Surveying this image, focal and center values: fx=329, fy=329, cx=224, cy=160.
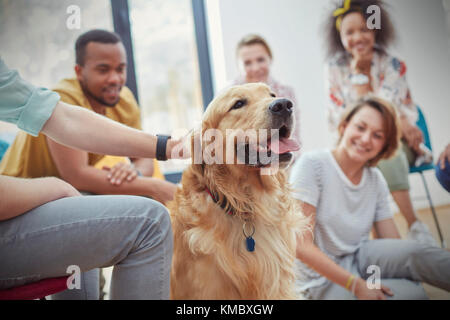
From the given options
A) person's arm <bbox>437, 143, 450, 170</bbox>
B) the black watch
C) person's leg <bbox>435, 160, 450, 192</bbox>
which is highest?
the black watch

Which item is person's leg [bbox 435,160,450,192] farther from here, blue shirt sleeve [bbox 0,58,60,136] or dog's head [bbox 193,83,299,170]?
blue shirt sleeve [bbox 0,58,60,136]

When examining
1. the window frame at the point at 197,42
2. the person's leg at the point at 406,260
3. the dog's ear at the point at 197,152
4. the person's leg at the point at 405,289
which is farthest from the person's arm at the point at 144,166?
the person's leg at the point at 405,289

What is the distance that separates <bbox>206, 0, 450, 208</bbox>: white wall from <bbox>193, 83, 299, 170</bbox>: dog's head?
0.73 meters

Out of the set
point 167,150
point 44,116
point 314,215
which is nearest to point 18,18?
point 44,116

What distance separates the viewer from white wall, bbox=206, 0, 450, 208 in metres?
1.87

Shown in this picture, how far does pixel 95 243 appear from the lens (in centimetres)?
79

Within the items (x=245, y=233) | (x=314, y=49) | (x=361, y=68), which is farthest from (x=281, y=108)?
(x=314, y=49)

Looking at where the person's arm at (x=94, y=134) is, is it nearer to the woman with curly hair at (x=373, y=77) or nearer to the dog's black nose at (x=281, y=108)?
the dog's black nose at (x=281, y=108)

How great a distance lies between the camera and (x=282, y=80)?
238 centimetres

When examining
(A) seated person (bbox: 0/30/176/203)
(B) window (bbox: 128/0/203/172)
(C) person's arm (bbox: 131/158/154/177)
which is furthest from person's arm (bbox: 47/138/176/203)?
(B) window (bbox: 128/0/203/172)

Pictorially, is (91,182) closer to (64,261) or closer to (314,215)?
(64,261)

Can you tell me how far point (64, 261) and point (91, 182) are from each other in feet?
2.20

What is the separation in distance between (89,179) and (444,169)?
175 centimetres

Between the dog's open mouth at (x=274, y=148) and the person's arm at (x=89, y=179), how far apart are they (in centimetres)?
55
